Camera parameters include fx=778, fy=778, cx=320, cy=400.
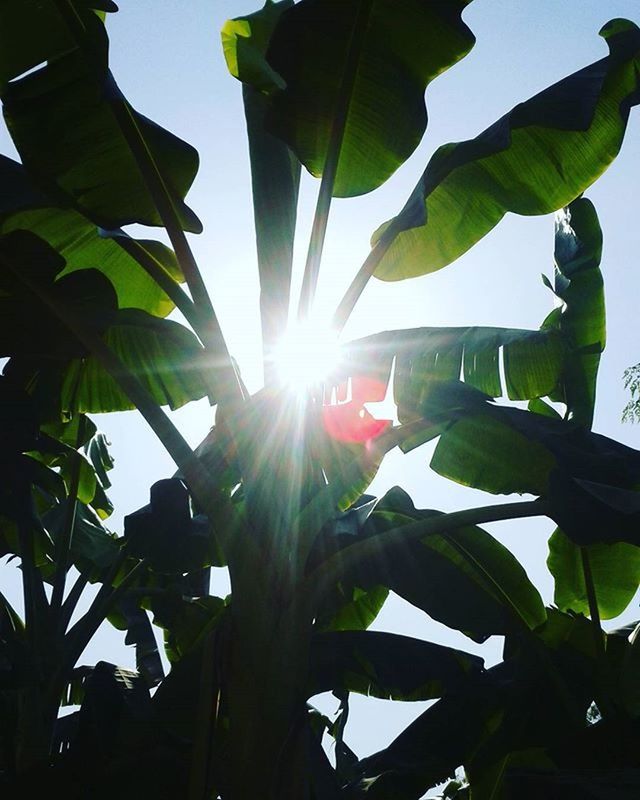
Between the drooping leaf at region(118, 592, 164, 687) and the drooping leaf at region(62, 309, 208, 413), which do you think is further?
the drooping leaf at region(118, 592, 164, 687)

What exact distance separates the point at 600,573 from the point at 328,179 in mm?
2462

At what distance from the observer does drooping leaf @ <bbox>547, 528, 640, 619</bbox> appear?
3971 millimetres

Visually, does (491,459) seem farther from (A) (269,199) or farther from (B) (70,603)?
(B) (70,603)

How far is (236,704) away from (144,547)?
141cm

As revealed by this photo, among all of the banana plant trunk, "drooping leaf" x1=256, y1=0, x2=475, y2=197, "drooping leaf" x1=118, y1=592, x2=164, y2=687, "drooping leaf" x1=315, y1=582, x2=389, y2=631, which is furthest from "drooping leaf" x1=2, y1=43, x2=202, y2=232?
"drooping leaf" x1=118, y1=592, x2=164, y2=687

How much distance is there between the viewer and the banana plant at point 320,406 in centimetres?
273

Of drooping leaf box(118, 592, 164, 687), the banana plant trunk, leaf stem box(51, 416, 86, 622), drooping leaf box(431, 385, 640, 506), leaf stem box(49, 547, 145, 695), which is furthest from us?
drooping leaf box(118, 592, 164, 687)

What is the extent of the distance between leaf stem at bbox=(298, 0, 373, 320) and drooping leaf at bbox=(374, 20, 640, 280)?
10.1 inches

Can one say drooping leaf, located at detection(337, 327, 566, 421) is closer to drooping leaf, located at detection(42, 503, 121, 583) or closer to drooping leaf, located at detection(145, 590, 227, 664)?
drooping leaf, located at detection(145, 590, 227, 664)

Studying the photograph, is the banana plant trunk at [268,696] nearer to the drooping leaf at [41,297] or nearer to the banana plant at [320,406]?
the banana plant at [320,406]

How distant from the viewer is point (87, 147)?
119 inches

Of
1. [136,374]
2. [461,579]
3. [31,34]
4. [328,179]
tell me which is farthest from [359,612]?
[31,34]

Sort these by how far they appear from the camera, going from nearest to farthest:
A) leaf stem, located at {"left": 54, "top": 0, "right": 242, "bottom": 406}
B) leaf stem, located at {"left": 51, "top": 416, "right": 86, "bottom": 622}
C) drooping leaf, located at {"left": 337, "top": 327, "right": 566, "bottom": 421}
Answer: leaf stem, located at {"left": 54, "top": 0, "right": 242, "bottom": 406} < drooping leaf, located at {"left": 337, "top": 327, "right": 566, "bottom": 421} < leaf stem, located at {"left": 51, "top": 416, "right": 86, "bottom": 622}

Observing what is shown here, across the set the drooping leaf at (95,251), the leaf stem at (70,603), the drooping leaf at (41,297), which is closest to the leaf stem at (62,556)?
the leaf stem at (70,603)
